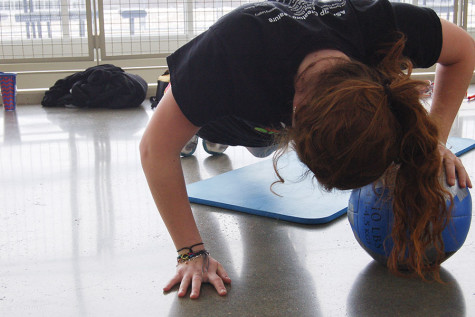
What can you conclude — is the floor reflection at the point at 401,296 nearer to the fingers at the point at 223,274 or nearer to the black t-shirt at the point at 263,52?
the fingers at the point at 223,274

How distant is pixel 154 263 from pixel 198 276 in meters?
0.19

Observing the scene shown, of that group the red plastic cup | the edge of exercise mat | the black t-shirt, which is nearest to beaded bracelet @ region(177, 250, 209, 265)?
the black t-shirt

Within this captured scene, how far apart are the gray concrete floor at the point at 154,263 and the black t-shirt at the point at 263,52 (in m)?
0.39

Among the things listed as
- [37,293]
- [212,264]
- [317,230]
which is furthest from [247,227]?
[37,293]

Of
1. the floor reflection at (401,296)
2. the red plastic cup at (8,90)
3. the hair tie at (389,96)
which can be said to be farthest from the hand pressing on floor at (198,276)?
the red plastic cup at (8,90)

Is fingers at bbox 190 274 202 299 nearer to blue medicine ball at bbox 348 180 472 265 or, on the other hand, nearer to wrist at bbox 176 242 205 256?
wrist at bbox 176 242 205 256

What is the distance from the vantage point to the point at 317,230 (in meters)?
1.75

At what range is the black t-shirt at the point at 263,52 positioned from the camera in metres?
1.28

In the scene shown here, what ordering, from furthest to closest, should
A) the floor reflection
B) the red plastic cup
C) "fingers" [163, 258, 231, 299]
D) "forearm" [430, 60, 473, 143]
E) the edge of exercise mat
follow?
the red plastic cup < the edge of exercise mat < "forearm" [430, 60, 473, 143] < "fingers" [163, 258, 231, 299] < the floor reflection

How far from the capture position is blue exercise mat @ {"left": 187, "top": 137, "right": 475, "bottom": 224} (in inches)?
73.1

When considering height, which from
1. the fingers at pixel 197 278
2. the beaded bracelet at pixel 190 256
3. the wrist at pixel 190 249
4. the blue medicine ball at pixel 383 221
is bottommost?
the fingers at pixel 197 278

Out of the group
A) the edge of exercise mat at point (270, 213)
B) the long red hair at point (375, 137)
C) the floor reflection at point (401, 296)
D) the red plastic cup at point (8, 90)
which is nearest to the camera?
the long red hair at point (375, 137)

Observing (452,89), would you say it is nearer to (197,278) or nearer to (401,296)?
(401,296)

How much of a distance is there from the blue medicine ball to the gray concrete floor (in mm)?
74
